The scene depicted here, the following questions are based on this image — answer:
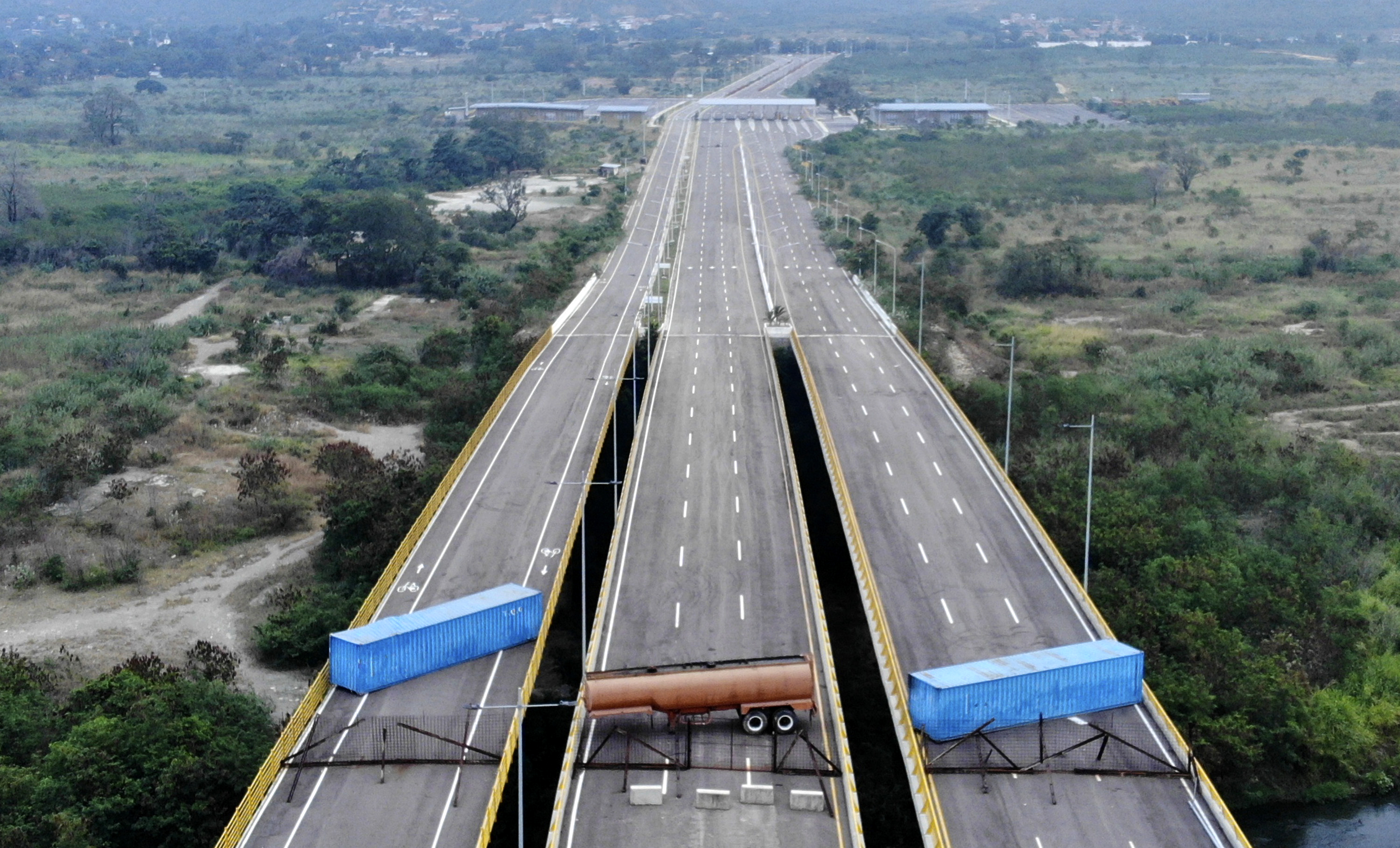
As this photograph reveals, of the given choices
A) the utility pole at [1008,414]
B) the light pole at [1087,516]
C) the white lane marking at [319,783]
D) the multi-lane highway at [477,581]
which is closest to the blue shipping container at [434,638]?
the multi-lane highway at [477,581]

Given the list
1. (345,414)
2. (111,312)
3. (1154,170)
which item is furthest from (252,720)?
(1154,170)

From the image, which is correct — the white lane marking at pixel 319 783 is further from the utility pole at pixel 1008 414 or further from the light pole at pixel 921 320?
the light pole at pixel 921 320

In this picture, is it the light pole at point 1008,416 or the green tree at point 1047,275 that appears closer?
the light pole at point 1008,416

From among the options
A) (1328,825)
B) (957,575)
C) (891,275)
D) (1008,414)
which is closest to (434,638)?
(957,575)

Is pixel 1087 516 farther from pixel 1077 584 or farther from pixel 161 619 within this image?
pixel 161 619

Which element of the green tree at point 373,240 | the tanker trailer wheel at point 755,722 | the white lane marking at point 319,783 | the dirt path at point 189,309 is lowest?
the white lane marking at point 319,783

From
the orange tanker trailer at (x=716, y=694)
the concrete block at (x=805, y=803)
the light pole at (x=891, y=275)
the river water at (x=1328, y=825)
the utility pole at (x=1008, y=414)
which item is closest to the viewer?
the concrete block at (x=805, y=803)
